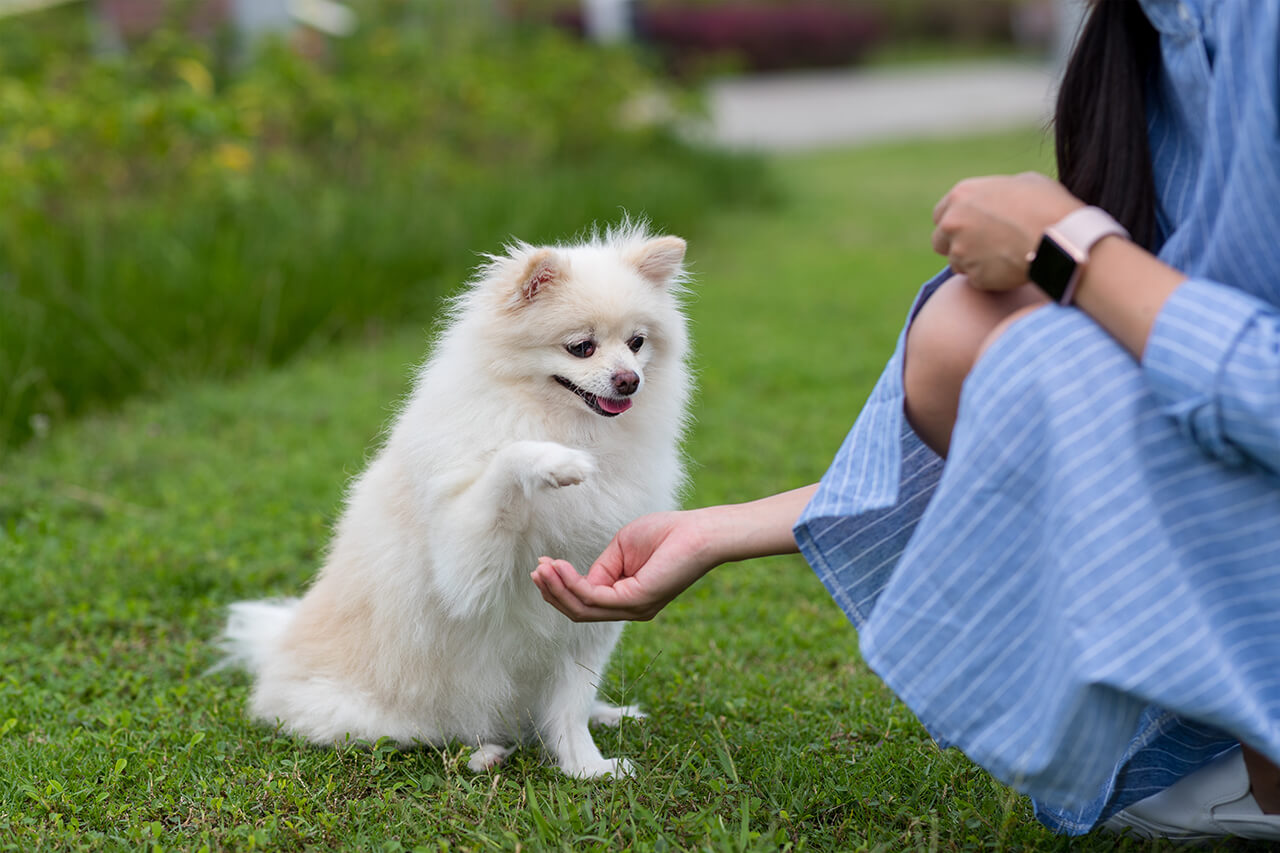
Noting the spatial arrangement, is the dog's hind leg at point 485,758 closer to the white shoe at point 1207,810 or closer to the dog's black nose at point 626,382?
the dog's black nose at point 626,382

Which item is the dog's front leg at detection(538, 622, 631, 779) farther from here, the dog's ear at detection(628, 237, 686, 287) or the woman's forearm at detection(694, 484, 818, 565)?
the dog's ear at detection(628, 237, 686, 287)

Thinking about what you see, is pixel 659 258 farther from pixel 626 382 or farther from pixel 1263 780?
pixel 1263 780

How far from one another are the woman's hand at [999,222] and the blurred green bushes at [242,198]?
3264 mm

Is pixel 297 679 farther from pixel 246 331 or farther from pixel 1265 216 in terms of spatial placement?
pixel 246 331

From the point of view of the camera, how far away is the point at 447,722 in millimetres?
2379

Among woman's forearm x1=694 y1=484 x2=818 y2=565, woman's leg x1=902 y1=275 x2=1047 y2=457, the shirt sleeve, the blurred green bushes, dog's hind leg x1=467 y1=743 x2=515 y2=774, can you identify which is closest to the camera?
the shirt sleeve

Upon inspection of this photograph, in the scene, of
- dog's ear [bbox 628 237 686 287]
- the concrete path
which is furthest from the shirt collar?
the concrete path

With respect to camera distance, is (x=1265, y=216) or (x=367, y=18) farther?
(x=367, y=18)

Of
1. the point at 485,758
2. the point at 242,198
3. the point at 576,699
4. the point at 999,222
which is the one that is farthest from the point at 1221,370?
the point at 242,198

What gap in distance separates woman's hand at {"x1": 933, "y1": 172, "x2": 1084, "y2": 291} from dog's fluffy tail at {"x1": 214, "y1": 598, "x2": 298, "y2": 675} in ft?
5.30

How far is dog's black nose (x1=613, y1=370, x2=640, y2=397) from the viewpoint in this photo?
2188 millimetres

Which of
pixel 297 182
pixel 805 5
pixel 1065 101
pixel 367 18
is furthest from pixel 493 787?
pixel 805 5

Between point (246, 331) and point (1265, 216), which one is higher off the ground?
point (1265, 216)

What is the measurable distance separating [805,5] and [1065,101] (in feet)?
79.7
